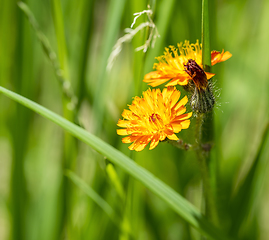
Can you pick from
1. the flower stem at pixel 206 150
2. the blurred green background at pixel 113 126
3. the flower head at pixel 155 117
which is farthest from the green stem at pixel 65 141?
→ the flower stem at pixel 206 150

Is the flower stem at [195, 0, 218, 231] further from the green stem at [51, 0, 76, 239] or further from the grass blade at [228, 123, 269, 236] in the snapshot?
the green stem at [51, 0, 76, 239]

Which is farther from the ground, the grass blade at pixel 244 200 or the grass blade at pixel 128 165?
the grass blade at pixel 128 165

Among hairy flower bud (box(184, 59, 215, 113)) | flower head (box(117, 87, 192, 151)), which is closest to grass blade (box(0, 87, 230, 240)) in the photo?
flower head (box(117, 87, 192, 151))

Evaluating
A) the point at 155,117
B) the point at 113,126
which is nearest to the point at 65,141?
the point at 113,126

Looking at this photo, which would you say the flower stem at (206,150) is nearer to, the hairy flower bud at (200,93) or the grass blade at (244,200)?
the hairy flower bud at (200,93)

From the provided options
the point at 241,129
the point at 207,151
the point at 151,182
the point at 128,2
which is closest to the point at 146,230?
the point at 241,129
